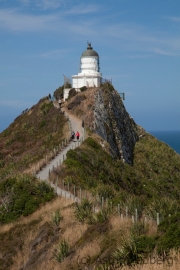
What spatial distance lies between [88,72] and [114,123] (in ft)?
40.9

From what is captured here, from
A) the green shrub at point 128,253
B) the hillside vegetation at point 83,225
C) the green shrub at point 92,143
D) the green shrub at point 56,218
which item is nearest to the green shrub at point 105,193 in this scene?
the hillside vegetation at point 83,225

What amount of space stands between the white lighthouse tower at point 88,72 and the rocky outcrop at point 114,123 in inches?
100

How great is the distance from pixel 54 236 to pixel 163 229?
549cm

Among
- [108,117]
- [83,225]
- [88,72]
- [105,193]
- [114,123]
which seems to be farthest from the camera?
[88,72]

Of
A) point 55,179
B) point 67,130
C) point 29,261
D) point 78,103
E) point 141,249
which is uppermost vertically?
point 78,103

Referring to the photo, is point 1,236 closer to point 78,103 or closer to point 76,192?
point 76,192

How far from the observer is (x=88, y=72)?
74938 mm

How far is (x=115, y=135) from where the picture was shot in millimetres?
65062

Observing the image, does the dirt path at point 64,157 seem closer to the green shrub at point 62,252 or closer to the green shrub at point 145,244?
the green shrub at point 62,252

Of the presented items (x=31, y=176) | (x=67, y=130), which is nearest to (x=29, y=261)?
(x=31, y=176)

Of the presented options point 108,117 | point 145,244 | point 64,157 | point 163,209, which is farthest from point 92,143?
point 145,244

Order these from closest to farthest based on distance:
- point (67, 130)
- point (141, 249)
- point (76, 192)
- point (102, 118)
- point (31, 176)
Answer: point (141, 249)
point (76, 192)
point (31, 176)
point (67, 130)
point (102, 118)

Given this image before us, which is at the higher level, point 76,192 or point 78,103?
point 78,103

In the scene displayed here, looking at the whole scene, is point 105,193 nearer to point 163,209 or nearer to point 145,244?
point 163,209
